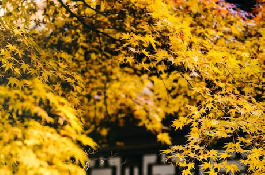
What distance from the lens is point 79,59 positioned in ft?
24.9

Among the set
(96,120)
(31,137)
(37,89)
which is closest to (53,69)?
(37,89)

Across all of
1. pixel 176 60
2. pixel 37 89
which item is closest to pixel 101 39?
pixel 176 60

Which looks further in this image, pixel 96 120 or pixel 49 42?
pixel 96 120

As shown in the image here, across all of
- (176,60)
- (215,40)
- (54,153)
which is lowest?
(54,153)

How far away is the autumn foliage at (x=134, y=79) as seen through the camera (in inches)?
147

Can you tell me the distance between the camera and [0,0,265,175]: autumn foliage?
12.3ft

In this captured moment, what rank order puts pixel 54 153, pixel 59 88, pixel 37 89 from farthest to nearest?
1. pixel 59 88
2. pixel 37 89
3. pixel 54 153

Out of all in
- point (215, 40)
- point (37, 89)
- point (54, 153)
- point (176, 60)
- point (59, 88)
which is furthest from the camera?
point (215, 40)

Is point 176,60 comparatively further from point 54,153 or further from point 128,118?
point 128,118

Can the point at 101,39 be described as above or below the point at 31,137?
above

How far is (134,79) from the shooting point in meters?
7.92

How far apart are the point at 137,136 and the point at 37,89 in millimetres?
4927

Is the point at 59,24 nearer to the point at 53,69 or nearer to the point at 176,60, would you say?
the point at 53,69

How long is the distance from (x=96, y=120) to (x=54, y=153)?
16.7ft
